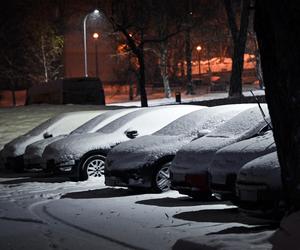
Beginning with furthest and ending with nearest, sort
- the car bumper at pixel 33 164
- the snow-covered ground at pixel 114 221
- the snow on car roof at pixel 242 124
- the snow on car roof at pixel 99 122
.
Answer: the snow on car roof at pixel 99 122 → the car bumper at pixel 33 164 → the snow on car roof at pixel 242 124 → the snow-covered ground at pixel 114 221

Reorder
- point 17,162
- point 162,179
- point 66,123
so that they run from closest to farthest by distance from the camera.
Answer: point 162,179 → point 17,162 → point 66,123

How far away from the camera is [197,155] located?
11125mm

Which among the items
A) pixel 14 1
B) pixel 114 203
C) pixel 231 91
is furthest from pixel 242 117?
pixel 14 1

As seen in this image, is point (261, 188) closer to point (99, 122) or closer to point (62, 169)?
point (62, 169)

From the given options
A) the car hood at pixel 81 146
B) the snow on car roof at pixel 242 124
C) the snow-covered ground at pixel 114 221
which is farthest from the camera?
the car hood at pixel 81 146

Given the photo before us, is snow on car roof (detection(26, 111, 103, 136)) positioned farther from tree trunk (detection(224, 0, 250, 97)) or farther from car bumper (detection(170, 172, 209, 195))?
tree trunk (detection(224, 0, 250, 97))

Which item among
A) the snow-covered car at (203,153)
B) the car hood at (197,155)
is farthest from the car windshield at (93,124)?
the car hood at (197,155)

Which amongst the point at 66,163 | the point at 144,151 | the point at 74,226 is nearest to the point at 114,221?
the point at 74,226

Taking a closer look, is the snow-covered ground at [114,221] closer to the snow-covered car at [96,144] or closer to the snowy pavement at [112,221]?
the snowy pavement at [112,221]

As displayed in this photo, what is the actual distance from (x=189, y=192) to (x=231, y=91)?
22.7 meters

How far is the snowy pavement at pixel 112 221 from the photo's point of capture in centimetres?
834

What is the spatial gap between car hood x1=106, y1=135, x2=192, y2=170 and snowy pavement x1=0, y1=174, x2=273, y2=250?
0.56 metres

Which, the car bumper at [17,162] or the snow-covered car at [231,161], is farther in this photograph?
the car bumper at [17,162]

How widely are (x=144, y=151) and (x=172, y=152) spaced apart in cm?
51
